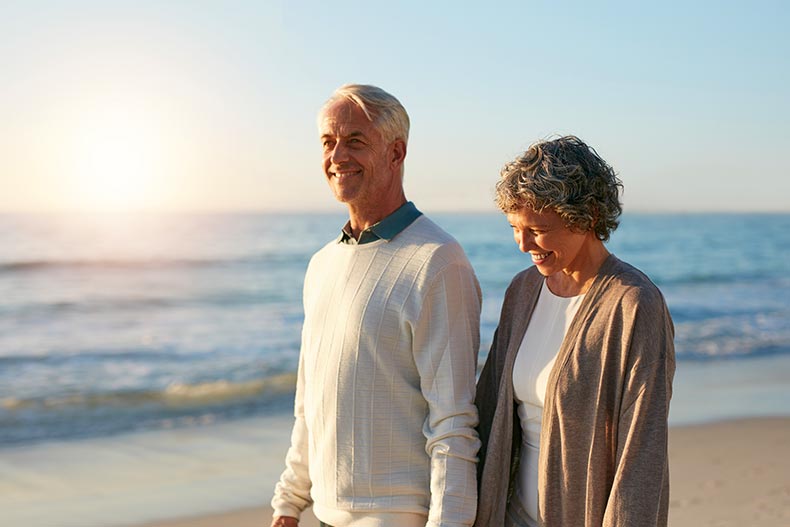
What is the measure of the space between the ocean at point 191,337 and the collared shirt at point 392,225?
3.15 meters

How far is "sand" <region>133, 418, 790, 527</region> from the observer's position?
16.1 feet

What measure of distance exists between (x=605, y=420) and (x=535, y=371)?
254mm

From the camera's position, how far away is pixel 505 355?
2473 millimetres

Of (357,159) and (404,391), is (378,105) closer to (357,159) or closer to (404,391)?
(357,159)

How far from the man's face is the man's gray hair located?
0.05ft

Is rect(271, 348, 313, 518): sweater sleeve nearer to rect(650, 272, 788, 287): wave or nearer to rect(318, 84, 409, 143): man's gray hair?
rect(318, 84, 409, 143): man's gray hair

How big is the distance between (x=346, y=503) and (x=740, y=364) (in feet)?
27.8

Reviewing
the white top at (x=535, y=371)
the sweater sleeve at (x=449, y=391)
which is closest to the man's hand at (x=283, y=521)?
the sweater sleeve at (x=449, y=391)

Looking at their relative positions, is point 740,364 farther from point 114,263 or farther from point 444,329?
point 114,263

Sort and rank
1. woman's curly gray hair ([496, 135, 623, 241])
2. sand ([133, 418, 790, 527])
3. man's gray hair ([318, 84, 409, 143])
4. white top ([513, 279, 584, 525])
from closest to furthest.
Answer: woman's curly gray hair ([496, 135, 623, 241])
white top ([513, 279, 584, 525])
man's gray hair ([318, 84, 409, 143])
sand ([133, 418, 790, 527])

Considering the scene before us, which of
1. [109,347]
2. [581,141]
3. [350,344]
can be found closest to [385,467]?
[350,344]


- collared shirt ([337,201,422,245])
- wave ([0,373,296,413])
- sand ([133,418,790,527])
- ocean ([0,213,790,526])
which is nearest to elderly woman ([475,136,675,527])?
collared shirt ([337,201,422,245])

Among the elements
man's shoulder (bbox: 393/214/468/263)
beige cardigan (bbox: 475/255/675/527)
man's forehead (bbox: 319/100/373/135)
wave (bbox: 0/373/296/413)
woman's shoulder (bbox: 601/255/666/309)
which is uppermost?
man's forehead (bbox: 319/100/373/135)

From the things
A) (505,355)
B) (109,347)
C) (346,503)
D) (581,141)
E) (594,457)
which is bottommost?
(109,347)
